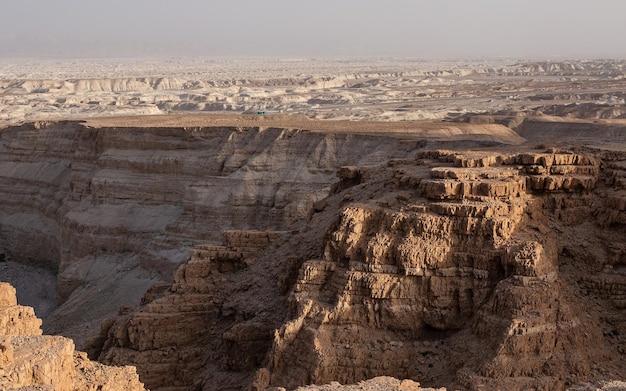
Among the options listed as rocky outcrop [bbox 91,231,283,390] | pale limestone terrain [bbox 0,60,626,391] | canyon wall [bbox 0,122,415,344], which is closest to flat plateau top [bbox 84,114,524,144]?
canyon wall [bbox 0,122,415,344]

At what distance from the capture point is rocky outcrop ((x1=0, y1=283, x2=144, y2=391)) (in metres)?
19.1

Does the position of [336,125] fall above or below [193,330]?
above

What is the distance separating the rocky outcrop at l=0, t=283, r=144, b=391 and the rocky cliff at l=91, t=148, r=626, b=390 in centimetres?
395

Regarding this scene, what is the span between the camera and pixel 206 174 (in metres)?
50.8

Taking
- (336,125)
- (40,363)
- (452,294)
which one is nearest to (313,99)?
(336,125)

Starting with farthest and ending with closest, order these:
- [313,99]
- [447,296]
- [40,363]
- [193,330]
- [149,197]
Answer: [313,99]
[149,197]
[193,330]
[447,296]
[40,363]

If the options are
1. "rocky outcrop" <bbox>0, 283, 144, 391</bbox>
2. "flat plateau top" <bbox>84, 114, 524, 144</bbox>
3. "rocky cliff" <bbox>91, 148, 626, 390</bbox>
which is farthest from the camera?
"flat plateau top" <bbox>84, 114, 524, 144</bbox>

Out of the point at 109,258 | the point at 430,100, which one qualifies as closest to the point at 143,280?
the point at 109,258

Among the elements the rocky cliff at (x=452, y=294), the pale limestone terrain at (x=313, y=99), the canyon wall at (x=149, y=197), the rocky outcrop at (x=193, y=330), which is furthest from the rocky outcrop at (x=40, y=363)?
the pale limestone terrain at (x=313, y=99)

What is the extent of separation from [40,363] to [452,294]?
1007cm

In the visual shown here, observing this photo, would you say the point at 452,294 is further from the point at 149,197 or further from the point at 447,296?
the point at 149,197

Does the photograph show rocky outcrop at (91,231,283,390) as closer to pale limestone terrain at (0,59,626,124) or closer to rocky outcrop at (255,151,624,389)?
rocky outcrop at (255,151,624,389)

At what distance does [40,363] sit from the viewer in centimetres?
1972

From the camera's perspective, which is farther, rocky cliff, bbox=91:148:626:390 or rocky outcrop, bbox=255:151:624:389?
rocky cliff, bbox=91:148:626:390
